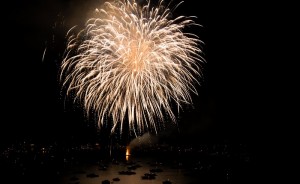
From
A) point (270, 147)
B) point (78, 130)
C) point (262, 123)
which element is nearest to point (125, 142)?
A: point (78, 130)

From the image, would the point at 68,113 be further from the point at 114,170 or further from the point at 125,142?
the point at 114,170

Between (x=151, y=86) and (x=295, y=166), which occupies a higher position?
(x=151, y=86)

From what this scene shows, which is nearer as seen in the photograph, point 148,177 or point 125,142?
point 148,177

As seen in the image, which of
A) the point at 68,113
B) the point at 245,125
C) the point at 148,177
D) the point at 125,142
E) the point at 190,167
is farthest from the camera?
the point at 68,113

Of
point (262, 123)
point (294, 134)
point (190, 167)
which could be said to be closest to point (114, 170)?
point (190, 167)

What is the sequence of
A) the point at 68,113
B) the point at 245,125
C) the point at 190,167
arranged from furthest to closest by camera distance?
the point at 68,113
the point at 245,125
the point at 190,167

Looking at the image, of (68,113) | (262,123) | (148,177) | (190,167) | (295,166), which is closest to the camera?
(148,177)

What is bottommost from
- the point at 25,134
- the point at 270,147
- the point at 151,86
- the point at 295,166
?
the point at 295,166

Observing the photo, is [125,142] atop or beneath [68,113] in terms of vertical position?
beneath

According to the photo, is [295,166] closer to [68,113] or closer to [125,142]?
[125,142]
